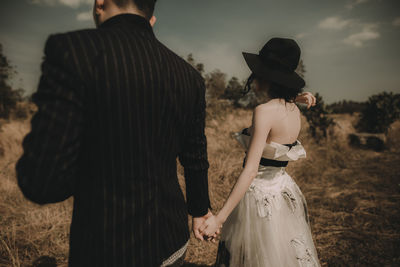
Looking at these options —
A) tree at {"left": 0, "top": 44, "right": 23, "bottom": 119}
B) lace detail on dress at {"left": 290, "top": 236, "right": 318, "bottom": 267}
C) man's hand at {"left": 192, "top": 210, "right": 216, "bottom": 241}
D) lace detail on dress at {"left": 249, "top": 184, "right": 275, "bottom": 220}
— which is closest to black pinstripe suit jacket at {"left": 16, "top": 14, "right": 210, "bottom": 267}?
man's hand at {"left": 192, "top": 210, "right": 216, "bottom": 241}

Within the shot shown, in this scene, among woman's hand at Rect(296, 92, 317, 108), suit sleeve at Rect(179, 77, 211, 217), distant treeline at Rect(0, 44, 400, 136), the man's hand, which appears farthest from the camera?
distant treeline at Rect(0, 44, 400, 136)

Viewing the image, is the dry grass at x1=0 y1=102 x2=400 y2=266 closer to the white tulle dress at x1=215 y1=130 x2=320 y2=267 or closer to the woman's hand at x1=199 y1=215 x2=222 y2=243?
the white tulle dress at x1=215 y1=130 x2=320 y2=267

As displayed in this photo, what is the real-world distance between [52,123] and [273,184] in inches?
62.4

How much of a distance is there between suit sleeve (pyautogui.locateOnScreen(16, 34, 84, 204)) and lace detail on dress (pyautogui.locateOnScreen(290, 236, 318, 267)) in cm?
165

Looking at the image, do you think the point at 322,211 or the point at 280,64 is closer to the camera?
the point at 280,64

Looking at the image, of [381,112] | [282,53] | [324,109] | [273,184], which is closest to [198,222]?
[273,184]

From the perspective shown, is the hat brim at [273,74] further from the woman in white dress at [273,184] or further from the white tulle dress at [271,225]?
the white tulle dress at [271,225]

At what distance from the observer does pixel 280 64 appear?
1.66m

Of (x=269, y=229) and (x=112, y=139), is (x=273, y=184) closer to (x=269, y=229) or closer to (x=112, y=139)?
(x=269, y=229)

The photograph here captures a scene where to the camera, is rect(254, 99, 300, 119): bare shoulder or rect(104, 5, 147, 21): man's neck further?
rect(254, 99, 300, 119): bare shoulder

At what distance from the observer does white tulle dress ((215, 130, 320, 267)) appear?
5.42ft

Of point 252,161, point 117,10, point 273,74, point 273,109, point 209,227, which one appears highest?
point 117,10

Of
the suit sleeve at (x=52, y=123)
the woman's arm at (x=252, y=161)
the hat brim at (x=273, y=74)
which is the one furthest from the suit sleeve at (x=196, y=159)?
the hat brim at (x=273, y=74)

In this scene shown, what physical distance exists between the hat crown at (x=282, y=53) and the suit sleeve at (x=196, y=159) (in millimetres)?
778
